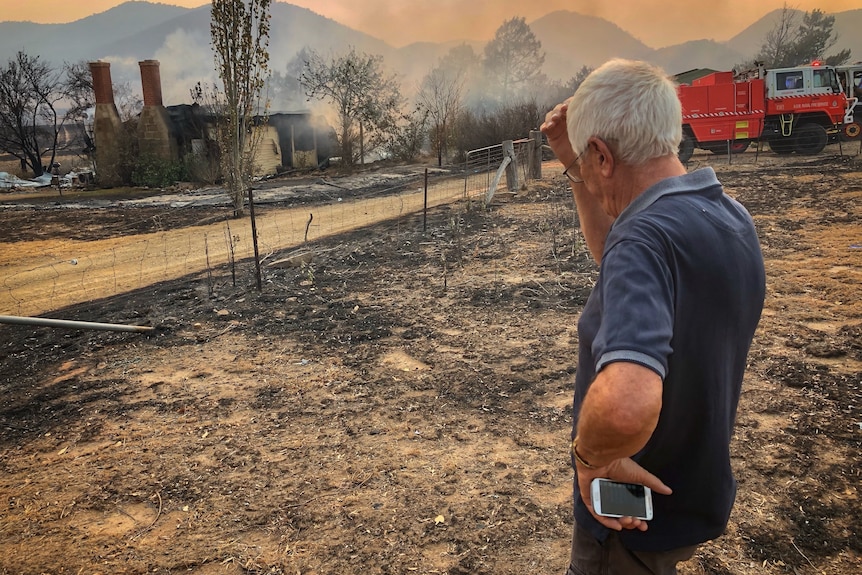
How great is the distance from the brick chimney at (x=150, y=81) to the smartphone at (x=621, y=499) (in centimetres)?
2454

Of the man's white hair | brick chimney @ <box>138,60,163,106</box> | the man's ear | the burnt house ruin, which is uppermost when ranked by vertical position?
brick chimney @ <box>138,60,163,106</box>

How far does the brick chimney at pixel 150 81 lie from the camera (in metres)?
22.0

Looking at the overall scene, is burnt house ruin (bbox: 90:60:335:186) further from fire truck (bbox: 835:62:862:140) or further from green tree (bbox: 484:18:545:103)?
green tree (bbox: 484:18:545:103)

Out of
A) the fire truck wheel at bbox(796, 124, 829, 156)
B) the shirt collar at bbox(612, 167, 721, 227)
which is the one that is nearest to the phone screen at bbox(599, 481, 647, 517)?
the shirt collar at bbox(612, 167, 721, 227)

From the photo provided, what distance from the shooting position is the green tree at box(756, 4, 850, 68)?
1384 inches

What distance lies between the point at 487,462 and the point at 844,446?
1.88 m

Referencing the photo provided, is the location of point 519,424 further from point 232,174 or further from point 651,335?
point 232,174

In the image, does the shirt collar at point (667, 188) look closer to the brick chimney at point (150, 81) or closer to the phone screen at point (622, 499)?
the phone screen at point (622, 499)

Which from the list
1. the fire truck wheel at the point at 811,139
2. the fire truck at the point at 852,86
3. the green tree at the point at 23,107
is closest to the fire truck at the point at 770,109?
the fire truck wheel at the point at 811,139

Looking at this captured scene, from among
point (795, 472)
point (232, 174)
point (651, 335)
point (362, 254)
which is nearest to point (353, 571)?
point (651, 335)

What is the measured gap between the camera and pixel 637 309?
111 cm

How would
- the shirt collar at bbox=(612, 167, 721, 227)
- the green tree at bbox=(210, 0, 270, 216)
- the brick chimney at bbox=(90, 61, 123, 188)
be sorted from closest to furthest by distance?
the shirt collar at bbox=(612, 167, 721, 227) < the green tree at bbox=(210, 0, 270, 216) < the brick chimney at bbox=(90, 61, 123, 188)

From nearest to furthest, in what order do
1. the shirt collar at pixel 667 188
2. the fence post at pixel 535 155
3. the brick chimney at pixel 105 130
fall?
the shirt collar at pixel 667 188 < the fence post at pixel 535 155 < the brick chimney at pixel 105 130

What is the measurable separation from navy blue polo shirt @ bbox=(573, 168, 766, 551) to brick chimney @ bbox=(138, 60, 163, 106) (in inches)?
962
